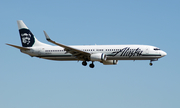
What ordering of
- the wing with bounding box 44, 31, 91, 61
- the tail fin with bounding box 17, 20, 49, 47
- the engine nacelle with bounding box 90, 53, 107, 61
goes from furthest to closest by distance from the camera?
the tail fin with bounding box 17, 20, 49, 47 → the wing with bounding box 44, 31, 91, 61 → the engine nacelle with bounding box 90, 53, 107, 61

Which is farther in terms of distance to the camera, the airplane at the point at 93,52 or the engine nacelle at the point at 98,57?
the airplane at the point at 93,52

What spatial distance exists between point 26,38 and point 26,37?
0.71ft

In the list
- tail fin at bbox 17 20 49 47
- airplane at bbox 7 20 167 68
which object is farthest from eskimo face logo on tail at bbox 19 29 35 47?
airplane at bbox 7 20 167 68

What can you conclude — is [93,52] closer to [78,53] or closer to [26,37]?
[78,53]

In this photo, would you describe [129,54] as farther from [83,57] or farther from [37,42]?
[37,42]

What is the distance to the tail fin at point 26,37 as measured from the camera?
59.0m

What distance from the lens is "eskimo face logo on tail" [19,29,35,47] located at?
59.3 m

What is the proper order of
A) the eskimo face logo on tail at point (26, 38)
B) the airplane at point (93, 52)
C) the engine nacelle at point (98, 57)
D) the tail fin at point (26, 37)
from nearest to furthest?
the engine nacelle at point (98, 57) → the airplane at point (93, 52) → the tail fin at point (26, 37) → the eskimo face logo on tail at point (26, 38)

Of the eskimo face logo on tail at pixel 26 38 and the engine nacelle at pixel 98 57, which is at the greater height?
the eskimo face logo on tail at pixel 26 38

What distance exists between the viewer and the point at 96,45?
54750 millimetres

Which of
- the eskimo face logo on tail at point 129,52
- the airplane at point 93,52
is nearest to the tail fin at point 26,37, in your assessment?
the airplane at point 93,52

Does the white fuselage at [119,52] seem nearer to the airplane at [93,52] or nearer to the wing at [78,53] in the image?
the airplane at [93,52]

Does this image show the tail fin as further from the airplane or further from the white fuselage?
the white fuselage

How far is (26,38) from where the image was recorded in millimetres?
59812
